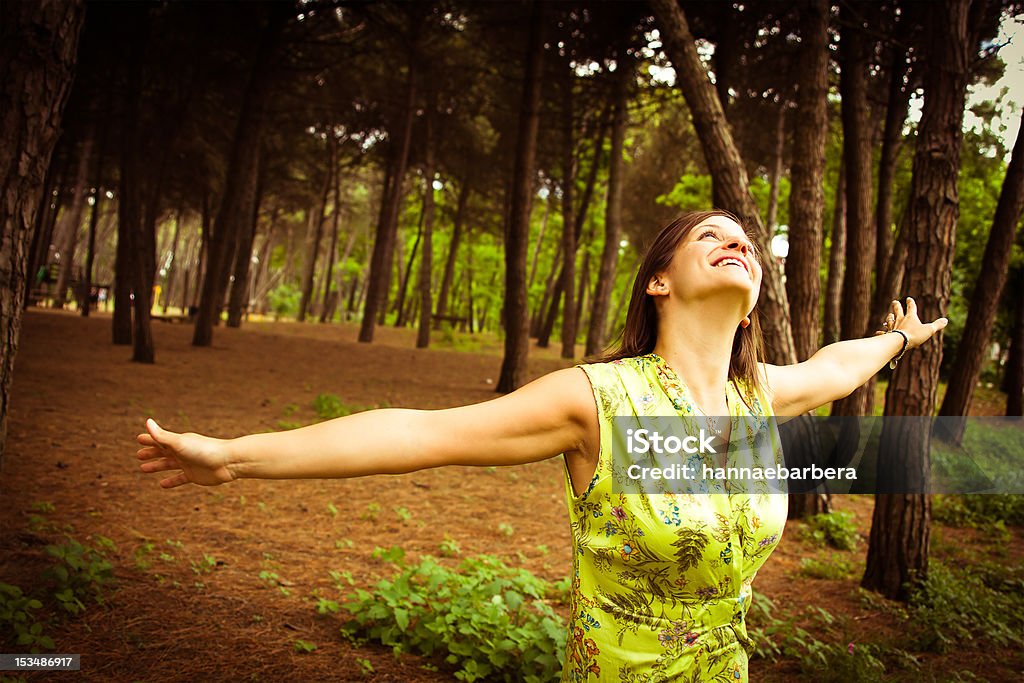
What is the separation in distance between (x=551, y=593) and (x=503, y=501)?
2366mm

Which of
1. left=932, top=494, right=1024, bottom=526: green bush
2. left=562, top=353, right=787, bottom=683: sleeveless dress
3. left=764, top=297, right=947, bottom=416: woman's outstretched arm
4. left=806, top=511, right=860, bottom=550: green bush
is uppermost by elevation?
left=764, top=297, right=947, bottom=416: woman's outstretched arm

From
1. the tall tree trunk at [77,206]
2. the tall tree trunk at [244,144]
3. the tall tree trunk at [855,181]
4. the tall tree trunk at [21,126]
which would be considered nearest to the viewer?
the tall tree trunk at [21,126]

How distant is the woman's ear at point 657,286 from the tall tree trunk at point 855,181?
271 inches

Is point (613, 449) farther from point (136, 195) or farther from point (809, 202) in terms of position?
point (136, 195)

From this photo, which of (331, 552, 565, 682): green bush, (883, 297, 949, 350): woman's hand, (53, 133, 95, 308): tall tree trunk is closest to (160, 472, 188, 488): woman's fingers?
(331, 552, 565, 682): green bush

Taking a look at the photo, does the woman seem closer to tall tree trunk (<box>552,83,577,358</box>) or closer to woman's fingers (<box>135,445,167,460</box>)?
woman's fingers (<box>135,445,167,460</box>)

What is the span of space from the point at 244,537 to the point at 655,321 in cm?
404

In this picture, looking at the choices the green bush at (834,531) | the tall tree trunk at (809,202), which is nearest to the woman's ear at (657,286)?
the green bush at (834,531)

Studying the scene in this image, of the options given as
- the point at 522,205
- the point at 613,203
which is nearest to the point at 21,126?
the point at 522,205

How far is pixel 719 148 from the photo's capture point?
→ 20.6 feet

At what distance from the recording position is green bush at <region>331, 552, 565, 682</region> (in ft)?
11.3

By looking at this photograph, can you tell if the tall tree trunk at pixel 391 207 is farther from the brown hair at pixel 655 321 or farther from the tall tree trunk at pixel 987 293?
the brown hair at pixel 655 321

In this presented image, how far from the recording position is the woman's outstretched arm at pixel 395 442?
181 cm

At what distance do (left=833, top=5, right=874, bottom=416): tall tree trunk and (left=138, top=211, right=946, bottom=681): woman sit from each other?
6861mm
